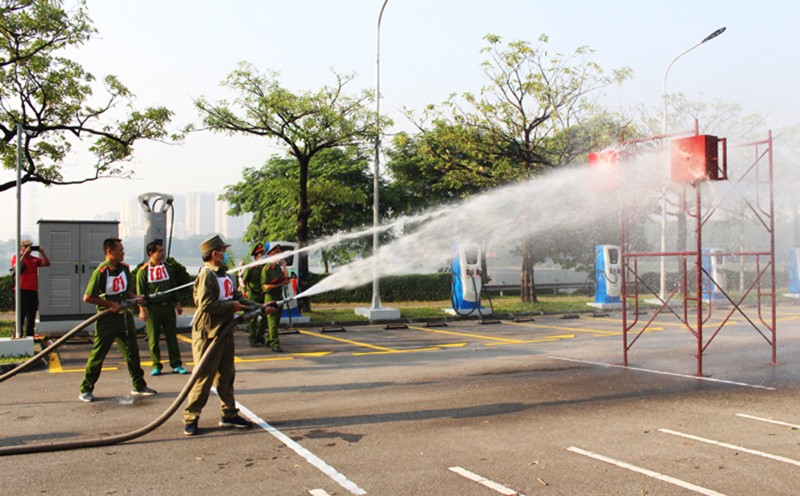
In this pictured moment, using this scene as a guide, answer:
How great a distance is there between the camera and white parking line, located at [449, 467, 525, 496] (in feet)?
15.6

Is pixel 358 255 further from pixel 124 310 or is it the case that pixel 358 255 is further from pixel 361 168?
pixel 124 310

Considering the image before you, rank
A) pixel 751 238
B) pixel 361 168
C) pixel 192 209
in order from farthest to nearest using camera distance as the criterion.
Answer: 1. pixel 192 209
2. pixel 751 238
3. pixel 361 168

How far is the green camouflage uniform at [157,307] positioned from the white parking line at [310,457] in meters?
2.92

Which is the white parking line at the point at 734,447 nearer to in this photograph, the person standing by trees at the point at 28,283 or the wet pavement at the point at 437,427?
the wet pavement at the point at 437,427

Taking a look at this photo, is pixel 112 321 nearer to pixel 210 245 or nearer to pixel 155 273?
pixel 155 273

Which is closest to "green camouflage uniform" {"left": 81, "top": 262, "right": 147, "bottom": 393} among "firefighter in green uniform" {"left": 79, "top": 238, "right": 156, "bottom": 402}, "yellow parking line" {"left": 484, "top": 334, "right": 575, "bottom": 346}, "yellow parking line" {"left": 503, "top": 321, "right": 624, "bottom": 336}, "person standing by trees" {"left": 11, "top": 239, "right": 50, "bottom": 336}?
"firefighter in green uniform" {"left": 79, "top": 238, "right": 156, "bottom": 402}

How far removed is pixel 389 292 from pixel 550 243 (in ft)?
46.2

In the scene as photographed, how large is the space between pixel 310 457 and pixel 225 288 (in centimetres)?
215

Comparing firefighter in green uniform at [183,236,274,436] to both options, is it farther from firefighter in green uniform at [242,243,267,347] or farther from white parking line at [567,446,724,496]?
firefighter in green uniform at [242,243,267,347]

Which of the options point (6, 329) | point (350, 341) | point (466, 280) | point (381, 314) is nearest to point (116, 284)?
point (350, 341)

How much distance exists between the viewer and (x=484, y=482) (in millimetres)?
4969

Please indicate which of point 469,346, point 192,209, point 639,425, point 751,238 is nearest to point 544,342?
point 469,346

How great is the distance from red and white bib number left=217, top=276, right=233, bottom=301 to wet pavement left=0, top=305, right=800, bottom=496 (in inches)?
51.3

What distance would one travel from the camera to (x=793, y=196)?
27.8 metres
